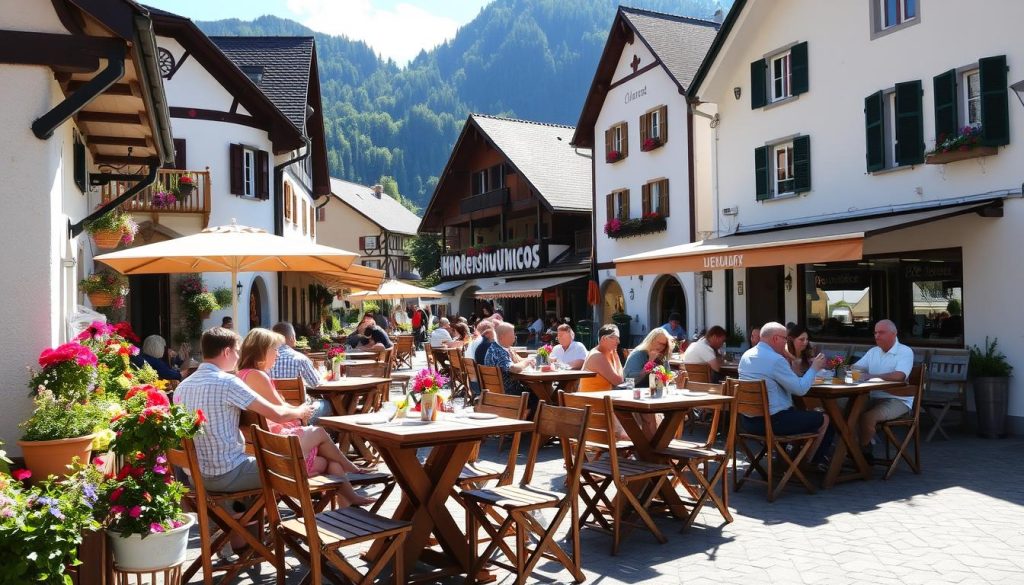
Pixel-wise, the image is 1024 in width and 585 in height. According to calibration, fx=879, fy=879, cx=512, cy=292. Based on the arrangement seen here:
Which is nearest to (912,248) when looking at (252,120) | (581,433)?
(581,433)

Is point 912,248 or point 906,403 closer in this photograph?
point 906,403

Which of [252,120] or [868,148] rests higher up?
[252,120]

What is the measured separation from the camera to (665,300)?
23484 mm

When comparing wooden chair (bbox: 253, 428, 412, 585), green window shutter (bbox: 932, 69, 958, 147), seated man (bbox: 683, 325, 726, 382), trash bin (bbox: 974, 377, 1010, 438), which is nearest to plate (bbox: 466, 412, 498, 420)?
wooden chair (bbox: 253, 428, 412, 585)

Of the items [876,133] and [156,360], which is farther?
[876,133]

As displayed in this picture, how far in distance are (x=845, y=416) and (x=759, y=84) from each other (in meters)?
9.80

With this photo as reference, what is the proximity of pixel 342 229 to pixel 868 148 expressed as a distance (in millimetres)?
42993

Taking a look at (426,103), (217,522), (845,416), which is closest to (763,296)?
(845,416)

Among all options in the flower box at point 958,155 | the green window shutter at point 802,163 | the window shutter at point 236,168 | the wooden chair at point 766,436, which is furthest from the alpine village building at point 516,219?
the wooden chair at point 766,436

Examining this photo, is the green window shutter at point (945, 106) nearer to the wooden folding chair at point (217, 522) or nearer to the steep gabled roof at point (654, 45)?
the steep gabled roof at point (654, 45)

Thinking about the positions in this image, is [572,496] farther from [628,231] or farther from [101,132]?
[628,231]

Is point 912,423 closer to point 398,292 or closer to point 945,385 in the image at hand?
point 945,385

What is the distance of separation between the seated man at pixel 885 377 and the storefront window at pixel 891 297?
401cm

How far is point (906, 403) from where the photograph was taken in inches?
312
